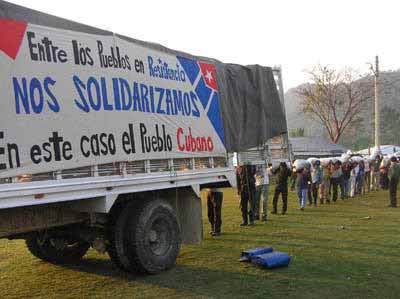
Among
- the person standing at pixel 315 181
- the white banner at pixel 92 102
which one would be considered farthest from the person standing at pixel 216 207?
the person standing at pixel 315 181

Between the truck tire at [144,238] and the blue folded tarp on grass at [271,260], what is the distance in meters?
1.35

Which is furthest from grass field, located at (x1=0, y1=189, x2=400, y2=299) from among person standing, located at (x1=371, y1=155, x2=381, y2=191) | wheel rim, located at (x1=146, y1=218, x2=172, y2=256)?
person standing, located at (x1=371, y1=155, x2=381, y2=191)

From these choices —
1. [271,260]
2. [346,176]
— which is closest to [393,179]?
[346,176]

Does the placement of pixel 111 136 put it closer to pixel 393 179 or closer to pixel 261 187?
pixel 261 187

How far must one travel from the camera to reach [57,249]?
28.1 feet

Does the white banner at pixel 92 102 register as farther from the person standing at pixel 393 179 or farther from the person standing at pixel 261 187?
the person standing at pixel 393 179

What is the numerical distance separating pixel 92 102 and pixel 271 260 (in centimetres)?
369

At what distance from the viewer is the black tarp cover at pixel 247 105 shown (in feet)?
31.2

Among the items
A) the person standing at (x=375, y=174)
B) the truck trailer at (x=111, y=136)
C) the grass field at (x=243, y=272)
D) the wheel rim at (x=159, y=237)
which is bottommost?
the person standing at (x=375, y=174)

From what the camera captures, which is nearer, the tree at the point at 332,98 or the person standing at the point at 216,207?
the person standing at the point at 216,207

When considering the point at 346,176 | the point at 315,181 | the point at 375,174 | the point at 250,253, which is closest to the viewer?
the point at 250,253

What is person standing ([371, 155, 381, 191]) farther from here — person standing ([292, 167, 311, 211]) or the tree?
the tree

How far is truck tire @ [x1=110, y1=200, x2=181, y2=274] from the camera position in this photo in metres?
7.29

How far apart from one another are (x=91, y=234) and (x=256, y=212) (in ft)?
22.3
